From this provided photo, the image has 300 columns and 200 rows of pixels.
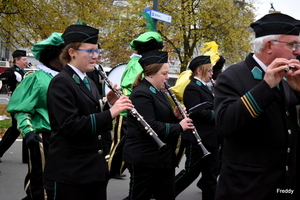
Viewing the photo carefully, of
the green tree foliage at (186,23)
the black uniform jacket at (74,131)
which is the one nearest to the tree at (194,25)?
the green tree foliage at (186,23)

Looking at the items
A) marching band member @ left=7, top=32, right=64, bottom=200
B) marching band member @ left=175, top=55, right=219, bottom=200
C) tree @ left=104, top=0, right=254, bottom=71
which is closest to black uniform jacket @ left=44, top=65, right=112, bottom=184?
marching band member @ left=7, top=32, right=64, bottom=200

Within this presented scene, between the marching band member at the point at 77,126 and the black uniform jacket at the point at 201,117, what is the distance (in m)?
2.20

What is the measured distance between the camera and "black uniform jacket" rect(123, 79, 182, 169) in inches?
172

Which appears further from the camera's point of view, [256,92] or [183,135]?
[183,135]

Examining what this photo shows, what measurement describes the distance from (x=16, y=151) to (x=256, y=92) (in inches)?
301

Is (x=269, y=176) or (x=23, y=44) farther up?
(x=23, y=44)

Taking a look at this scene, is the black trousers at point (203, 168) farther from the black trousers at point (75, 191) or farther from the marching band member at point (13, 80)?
the marching band member at point (13, 80)

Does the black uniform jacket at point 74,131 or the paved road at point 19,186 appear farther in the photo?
the paved road at point 19,186

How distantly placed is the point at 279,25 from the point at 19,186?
16.2 ft

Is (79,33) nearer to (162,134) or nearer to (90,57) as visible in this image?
(90,57)

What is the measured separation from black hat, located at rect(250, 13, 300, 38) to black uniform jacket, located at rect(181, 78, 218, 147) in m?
2.73

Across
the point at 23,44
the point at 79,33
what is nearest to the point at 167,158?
the point at 79,33

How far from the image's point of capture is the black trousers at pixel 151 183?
4.41 metres

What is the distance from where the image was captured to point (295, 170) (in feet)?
9.32
